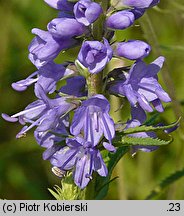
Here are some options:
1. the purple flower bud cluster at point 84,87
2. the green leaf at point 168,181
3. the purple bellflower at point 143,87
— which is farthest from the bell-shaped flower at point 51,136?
the green leaf at point 168,181

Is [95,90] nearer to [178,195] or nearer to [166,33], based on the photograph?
[178,195]

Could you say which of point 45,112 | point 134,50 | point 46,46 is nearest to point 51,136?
point 45,112

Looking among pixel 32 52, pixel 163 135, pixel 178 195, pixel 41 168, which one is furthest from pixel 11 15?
pixel 32 52

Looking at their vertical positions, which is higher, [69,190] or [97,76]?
[97,76]

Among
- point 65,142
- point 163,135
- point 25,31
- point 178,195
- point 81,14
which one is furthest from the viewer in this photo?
point 25,31

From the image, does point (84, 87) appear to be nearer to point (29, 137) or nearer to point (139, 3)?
point (139, 3)
